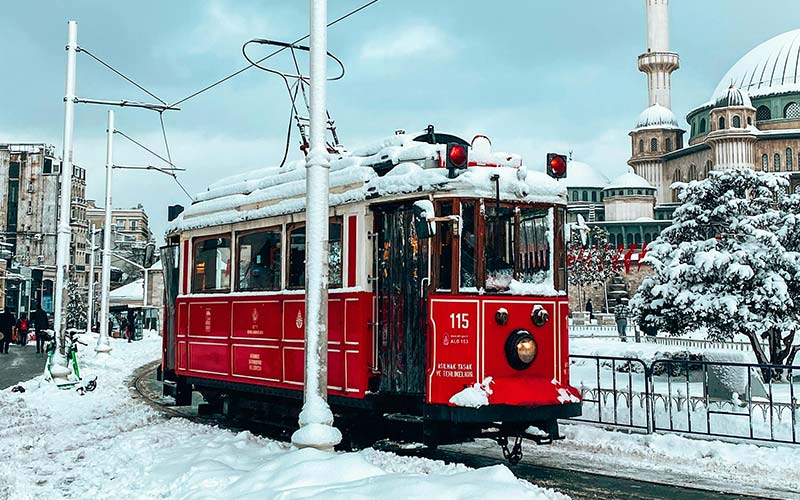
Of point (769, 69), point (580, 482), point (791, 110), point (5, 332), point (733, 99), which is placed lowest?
point (580, 482)

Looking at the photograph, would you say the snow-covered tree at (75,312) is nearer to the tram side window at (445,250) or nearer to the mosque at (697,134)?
the mosque at (697,134)

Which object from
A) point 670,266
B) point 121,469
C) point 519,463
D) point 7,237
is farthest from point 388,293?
point 7,237

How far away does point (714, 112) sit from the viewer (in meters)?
88.4

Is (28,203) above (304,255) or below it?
above

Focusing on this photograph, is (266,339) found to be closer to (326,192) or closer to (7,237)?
(326,192)

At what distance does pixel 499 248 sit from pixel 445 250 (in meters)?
0.64

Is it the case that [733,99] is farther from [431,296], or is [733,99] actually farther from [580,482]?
[580,482]

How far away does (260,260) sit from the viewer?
12.4 metres

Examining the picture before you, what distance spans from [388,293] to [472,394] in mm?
1623

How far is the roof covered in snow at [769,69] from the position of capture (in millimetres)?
90938

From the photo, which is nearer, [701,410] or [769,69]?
[701,410]

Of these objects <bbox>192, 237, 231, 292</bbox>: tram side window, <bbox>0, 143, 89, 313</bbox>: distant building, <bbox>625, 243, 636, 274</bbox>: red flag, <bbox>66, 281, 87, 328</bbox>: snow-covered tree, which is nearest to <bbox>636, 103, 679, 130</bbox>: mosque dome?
<bbox>625, 243, 636, 274</bbox>: red flag

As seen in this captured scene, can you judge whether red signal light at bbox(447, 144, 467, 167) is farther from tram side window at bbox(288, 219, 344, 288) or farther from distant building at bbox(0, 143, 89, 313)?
distant building at bbox(0, 143, 89, 313)

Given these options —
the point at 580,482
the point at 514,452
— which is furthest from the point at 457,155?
the point at 580,482
